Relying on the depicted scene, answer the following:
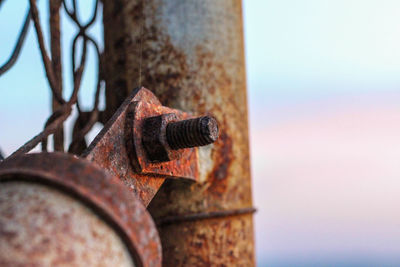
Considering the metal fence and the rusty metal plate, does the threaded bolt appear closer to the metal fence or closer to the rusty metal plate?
the rusty metal plate

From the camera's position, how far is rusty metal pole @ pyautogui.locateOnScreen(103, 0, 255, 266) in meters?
1.40

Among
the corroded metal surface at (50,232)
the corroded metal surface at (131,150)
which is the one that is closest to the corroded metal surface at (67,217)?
the corroded metal surface at (50,232)

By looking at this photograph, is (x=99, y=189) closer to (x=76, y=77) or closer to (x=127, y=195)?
(x=127, y=195)

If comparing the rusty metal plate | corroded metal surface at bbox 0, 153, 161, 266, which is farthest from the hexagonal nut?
corroded metal surface at bbox 0, 153, 161, 266

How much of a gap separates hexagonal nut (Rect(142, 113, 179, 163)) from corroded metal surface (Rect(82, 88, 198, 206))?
1cm

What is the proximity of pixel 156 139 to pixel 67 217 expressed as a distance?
0.39m

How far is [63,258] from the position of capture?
61 cm

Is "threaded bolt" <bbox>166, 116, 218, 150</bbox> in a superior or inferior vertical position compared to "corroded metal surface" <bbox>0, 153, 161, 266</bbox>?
superior

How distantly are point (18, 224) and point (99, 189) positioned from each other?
0.12 m

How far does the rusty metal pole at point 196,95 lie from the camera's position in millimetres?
1396

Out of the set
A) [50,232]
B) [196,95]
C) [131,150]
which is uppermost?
[196,95]

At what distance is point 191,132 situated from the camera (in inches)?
39.9

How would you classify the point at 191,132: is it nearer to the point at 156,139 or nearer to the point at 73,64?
the point at 156,139

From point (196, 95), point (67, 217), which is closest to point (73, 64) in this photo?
point (196, 95)
